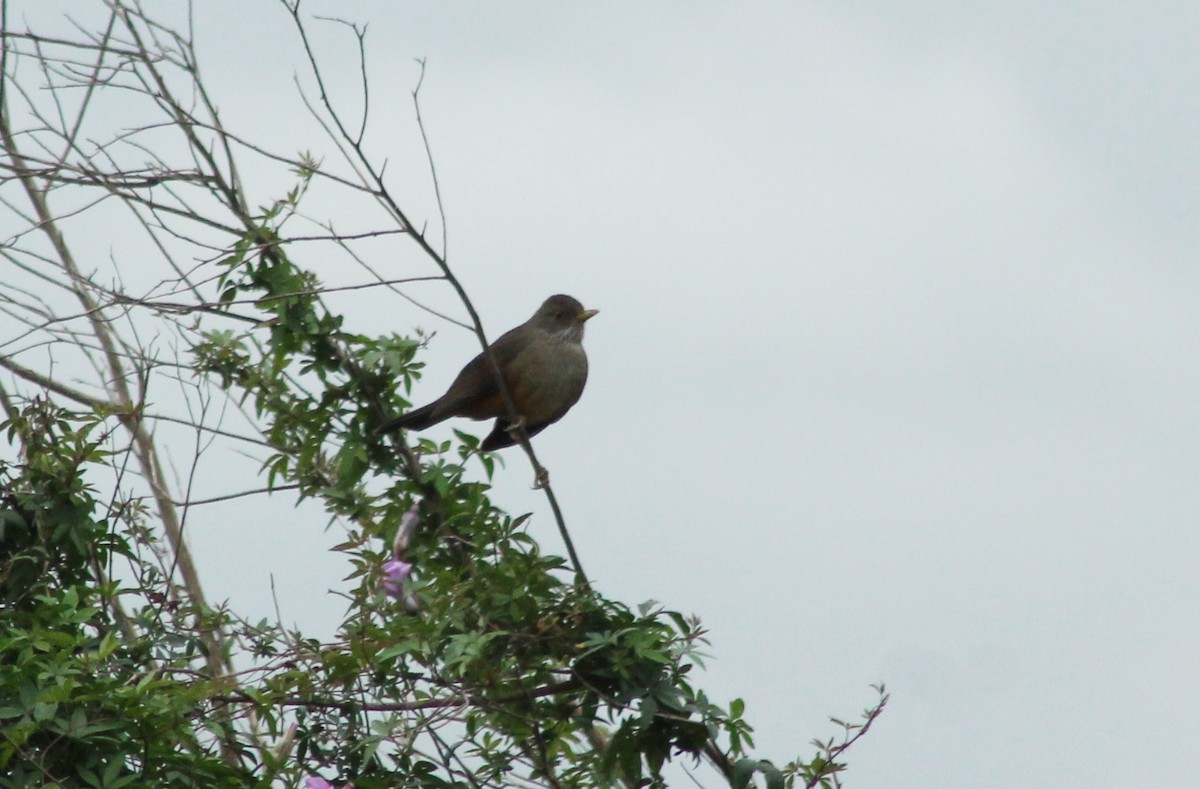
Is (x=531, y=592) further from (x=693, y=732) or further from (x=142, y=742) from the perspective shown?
(x=142, y=742)

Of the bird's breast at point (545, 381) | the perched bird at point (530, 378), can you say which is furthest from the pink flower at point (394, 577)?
the bird's breast at point (545, 381)

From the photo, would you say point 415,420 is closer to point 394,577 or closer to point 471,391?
point 471,391

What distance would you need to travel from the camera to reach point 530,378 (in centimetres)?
602

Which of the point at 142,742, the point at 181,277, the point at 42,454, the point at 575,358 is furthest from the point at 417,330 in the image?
the point at 575,358

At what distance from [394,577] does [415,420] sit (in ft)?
4.14

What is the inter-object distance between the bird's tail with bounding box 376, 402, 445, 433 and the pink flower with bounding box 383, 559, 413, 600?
0.47 metres

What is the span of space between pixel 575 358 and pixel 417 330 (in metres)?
2.05

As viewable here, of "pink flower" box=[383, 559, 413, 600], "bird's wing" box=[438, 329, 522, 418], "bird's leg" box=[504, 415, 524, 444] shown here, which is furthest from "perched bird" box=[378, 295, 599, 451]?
"pink flower" box=[383, 559, 413, 600]

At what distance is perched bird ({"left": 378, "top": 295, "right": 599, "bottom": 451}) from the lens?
229 inches

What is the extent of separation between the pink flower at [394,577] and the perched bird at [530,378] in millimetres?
1827

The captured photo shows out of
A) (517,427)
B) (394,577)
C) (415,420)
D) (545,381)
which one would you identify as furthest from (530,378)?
(394,577)

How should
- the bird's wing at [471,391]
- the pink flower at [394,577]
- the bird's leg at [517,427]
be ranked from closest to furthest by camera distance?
the pink flower at [394,577]
the bird's leg at [517,427]
the bird's wing at [471,391]

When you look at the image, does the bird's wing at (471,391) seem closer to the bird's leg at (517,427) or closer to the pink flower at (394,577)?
the bird's leg at (517,427)

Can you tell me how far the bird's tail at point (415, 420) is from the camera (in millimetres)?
4141
